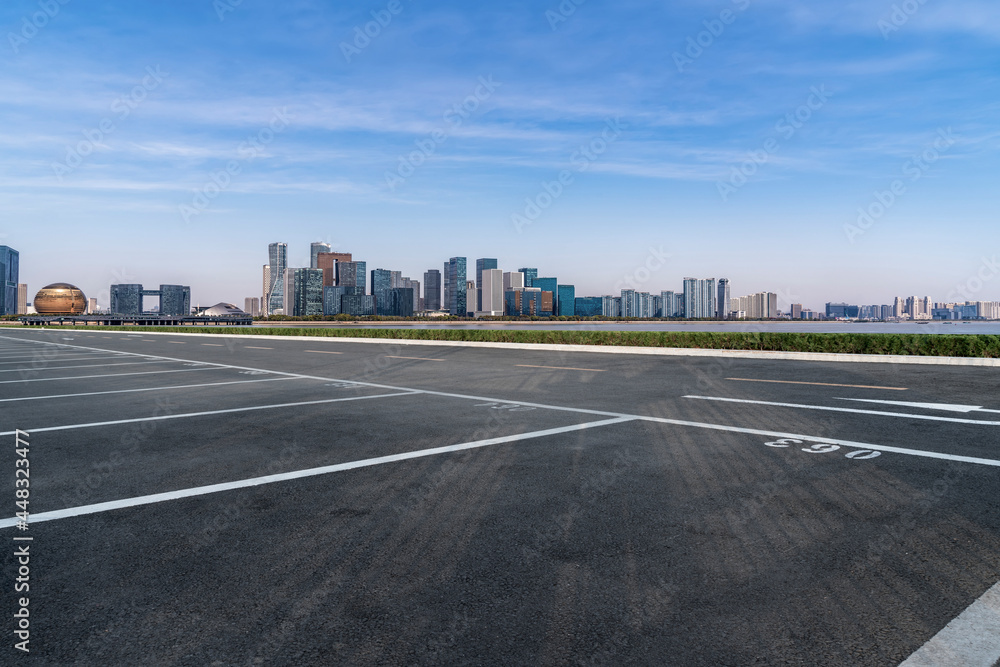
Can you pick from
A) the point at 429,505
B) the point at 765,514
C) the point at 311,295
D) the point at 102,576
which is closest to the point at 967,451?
the point at 765,514

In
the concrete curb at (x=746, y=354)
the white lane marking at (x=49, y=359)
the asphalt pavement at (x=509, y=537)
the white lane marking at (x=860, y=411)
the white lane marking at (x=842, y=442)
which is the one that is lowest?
the white lane marking at (x=49, y=359)

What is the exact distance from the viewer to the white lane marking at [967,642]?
8.90 ft

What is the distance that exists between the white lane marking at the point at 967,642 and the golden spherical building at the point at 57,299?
189306 millimetres

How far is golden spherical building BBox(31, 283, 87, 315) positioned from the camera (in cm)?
15325

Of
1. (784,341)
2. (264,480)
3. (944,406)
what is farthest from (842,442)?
(784,341)

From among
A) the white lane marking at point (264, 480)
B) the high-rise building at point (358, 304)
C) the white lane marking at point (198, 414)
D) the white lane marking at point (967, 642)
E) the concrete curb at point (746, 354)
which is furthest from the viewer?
the high-rise building at point (358, 304)

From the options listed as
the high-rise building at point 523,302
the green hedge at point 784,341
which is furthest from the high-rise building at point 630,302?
the green hedge at point 784,341

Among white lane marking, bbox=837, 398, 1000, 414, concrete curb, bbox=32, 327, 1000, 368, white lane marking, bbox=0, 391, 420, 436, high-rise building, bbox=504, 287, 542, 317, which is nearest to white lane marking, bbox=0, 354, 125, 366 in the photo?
concrete curb, bbox=32, 327, 1000, 368

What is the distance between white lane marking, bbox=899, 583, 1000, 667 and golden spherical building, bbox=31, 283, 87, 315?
189306 mm

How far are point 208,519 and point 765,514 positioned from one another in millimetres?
4372

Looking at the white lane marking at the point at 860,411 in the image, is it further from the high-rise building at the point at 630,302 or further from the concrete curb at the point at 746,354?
the high-rise building at the point at 630,302

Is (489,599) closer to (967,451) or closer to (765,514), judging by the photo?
(765,514)

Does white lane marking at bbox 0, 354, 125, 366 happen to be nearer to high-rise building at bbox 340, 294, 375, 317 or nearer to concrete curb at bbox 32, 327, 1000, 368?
concrete curb at bbox 32, 327, 1000, 368

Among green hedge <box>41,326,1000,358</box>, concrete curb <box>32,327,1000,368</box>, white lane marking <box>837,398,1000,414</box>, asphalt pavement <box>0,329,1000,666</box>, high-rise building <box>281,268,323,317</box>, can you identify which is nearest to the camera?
asphalt pavement <box>0,329,1000,666</box>
